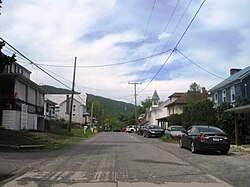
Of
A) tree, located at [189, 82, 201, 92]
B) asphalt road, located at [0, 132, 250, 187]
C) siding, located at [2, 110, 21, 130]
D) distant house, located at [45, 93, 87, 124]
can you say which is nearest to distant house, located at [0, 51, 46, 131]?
siding, located at [2, 110, 21, 130]

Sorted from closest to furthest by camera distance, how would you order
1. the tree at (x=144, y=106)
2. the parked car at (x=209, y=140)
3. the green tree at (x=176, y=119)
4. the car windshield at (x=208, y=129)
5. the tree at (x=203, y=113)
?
1. the parked car at (x=209, y=140)
2. the car windshield at (x=208, y=129)
3. the tree at (x=203, y=113)
4. the green tree at (x=176, y=119)
5. the tree at (x=144, y=106)

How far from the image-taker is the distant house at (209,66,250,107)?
31766 mm

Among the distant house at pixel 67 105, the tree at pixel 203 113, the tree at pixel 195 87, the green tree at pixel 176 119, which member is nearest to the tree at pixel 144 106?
the distant house at pixel 67 105

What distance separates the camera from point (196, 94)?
2424 inches

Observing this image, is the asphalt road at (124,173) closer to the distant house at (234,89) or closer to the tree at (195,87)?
the distant house at (234,89)

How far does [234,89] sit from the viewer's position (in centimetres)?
3428

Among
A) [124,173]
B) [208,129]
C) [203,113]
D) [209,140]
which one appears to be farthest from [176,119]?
[124,173]

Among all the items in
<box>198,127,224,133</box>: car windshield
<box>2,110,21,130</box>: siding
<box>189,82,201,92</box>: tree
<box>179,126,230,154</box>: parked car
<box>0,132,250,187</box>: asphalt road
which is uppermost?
<box>189,82,201,92</box>: tree

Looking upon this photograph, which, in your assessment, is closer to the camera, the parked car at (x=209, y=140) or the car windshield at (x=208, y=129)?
the parked car at (x=209, y=140)

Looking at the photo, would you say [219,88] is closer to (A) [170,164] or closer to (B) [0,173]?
(A) [170,164]

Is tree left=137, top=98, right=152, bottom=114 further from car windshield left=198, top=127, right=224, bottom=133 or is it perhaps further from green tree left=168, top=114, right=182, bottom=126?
car windshield left=198, top=127, right=224, bottom=133

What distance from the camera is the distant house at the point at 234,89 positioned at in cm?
3177

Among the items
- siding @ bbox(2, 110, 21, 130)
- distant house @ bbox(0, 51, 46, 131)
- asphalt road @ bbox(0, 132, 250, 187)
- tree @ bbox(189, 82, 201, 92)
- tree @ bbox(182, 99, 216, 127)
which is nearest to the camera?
asphalt road @ bbox(0, 132, 250, 187)

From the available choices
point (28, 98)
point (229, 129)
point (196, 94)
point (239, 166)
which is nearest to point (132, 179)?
point (239, 166)
